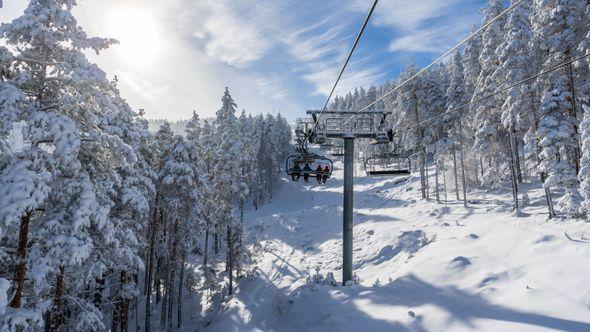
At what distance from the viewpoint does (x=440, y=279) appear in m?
14.6

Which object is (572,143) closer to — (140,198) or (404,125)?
(404,125)

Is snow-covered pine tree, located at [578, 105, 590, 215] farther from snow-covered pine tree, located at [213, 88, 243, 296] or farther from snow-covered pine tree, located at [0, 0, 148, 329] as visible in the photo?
snow-covered pine tree, located at [213, 88, 243, 296]

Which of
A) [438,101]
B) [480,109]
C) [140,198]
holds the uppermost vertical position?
[438,101]

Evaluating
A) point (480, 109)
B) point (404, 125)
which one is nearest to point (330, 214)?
point (404, 125)

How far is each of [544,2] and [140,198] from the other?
83.6 ft

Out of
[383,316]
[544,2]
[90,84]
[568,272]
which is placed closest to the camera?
[90,84]

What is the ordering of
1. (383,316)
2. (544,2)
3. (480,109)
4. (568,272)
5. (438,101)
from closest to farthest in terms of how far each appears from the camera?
(568,272) < (383,316) < (544,2) < (480,109) < (438,101)

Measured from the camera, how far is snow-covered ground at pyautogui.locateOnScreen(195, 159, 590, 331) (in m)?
10.6

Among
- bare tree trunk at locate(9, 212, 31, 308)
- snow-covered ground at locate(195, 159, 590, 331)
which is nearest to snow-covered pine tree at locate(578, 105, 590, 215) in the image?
snow-covered ground at locate(195, 159, 590, 331)

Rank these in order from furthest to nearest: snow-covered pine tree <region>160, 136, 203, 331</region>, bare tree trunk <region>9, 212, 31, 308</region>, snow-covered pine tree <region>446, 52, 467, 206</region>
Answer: snow-covered pine tree <region>446, 52, 467, 206</region>, snow-covered pine tree <region>160, 136, 203, 331</region>, bare tree trunk <region>9, 212, 31, 308</region>

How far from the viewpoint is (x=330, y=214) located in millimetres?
44500

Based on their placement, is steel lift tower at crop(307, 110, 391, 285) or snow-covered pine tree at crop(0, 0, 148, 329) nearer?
snow-covered pine tree at crop(0, 0, 148, 329)

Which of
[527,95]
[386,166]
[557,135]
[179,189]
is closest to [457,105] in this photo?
[527,95]

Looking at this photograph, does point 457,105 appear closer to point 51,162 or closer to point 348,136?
point 348,136
